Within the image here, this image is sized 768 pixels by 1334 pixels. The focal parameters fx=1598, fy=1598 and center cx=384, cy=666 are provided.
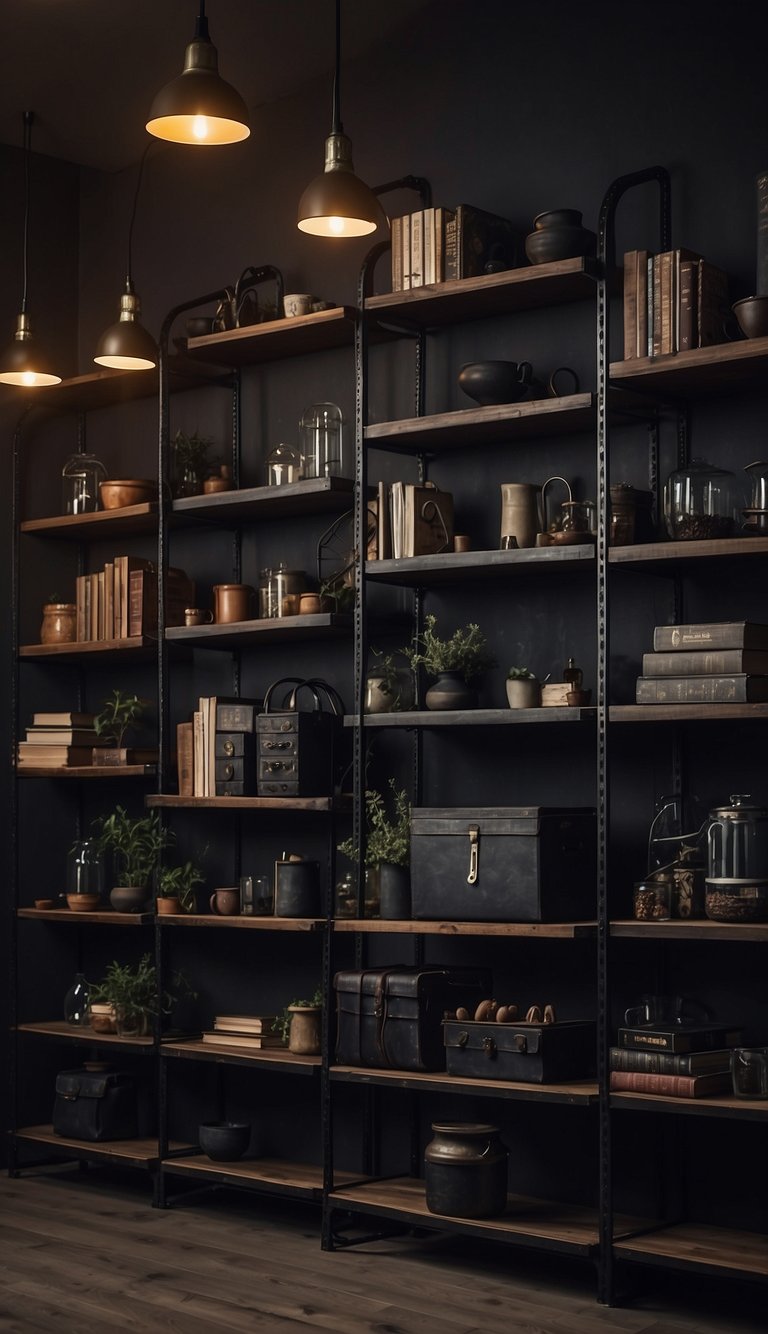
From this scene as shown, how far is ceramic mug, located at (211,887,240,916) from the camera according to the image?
5535 mm

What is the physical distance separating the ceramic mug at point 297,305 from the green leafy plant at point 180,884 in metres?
2.01

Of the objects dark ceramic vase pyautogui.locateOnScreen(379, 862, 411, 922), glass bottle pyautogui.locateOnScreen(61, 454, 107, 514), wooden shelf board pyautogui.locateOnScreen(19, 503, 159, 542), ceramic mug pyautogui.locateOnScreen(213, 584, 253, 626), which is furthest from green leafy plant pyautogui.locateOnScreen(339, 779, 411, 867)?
glass bottle pyautogui.locateOnScreen(61, 454, 107, 514)

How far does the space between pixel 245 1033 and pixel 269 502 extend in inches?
72.3

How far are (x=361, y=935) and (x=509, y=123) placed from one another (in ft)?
8.93

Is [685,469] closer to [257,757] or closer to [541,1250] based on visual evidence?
[257,757]

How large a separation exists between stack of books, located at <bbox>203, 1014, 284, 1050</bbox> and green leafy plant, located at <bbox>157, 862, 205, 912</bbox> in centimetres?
46

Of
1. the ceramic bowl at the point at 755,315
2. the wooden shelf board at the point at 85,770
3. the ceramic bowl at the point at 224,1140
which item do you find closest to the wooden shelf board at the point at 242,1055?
the ceramic bowl at the point at 224,1140

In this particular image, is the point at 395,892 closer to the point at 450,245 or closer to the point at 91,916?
the point at 91,916

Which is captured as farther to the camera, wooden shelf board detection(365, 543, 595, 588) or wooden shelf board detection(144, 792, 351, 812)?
wooden shelf board detection(144, 792, 351, 812)

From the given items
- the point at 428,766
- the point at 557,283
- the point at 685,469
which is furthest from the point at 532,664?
the point at 557,283

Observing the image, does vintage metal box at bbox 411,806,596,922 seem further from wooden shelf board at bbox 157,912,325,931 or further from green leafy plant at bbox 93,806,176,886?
green leafy plant at bbox 93,806,176,886

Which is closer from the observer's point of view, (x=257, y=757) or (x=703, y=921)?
(x=703, y=921)

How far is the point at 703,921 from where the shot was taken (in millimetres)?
4344

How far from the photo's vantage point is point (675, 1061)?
4254mm
